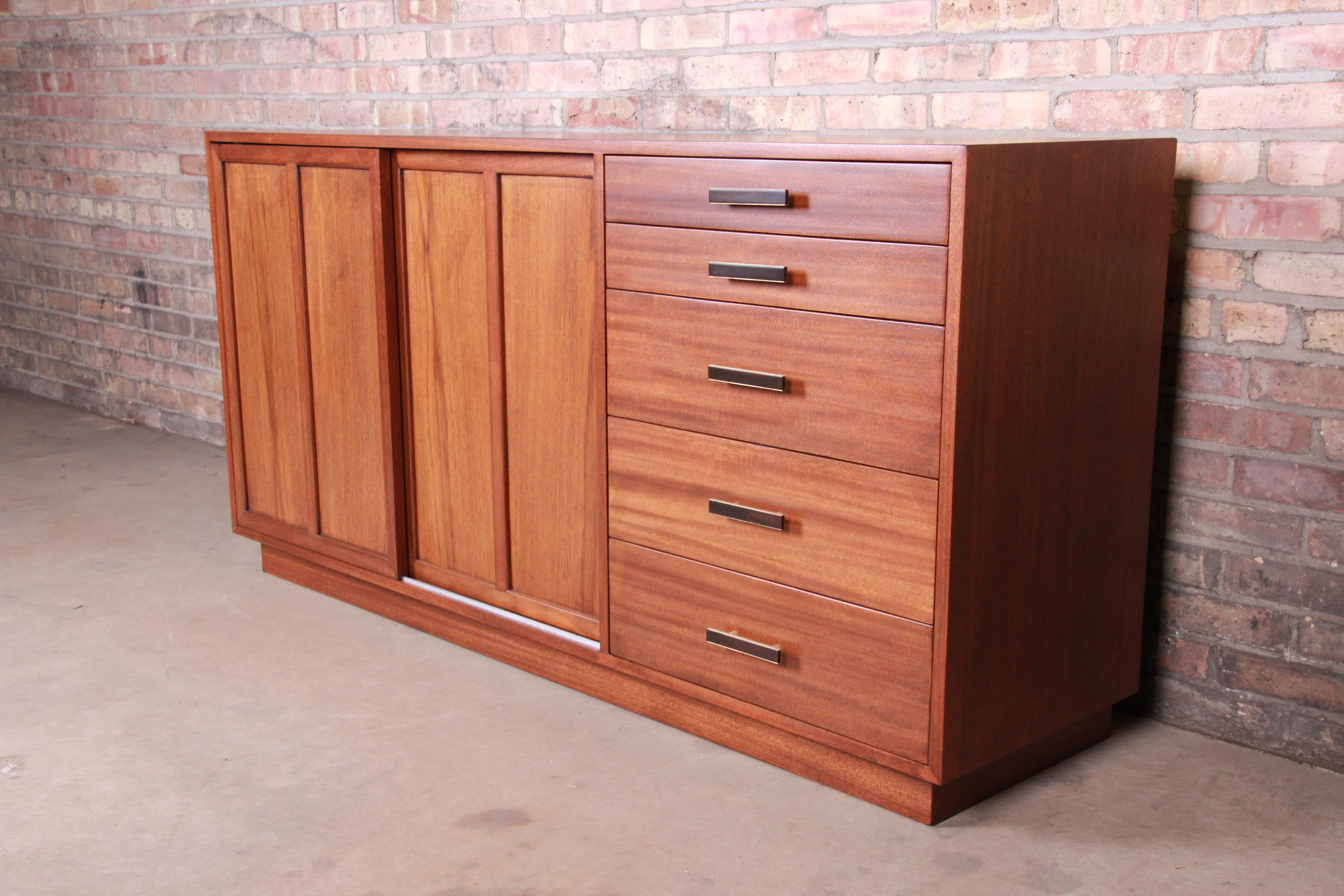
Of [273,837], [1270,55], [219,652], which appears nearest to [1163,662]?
[1270,55]

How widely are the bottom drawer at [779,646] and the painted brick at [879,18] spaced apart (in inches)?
44.9

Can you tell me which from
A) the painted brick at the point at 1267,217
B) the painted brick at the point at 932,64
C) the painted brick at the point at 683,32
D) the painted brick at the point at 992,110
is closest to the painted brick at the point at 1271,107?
the painted brick at the point at 1267,217

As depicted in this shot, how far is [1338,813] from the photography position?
1.94 metres

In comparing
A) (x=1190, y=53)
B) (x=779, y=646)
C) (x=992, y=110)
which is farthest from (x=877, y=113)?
(x=779, y=646)

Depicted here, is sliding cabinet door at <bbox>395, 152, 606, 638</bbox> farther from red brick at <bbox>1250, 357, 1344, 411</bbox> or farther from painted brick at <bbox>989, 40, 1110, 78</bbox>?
red brick at <bbox>1250, 357, 1344, 411</bbox>

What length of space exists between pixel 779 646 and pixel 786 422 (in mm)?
362

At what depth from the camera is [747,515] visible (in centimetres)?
200

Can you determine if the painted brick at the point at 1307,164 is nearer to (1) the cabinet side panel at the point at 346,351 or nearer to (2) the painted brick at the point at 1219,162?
(2) the painted brick at the point at 1219,162

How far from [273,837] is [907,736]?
956 mm

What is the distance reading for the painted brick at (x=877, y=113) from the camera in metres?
2.48

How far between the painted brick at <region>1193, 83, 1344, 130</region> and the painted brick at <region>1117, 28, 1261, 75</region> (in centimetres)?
4

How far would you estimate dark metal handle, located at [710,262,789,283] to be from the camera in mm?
1876

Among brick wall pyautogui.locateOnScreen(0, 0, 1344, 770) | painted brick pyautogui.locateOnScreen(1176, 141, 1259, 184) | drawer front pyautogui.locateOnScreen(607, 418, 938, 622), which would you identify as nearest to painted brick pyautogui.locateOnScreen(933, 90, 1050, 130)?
brick wall pyautogui.locateOnScreen(0, 0, 1344, 770)

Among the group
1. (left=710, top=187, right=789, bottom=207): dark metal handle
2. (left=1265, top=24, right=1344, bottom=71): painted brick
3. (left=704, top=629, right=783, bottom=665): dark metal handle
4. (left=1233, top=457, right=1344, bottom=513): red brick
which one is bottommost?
(left=704, top=629, right=783, bottom=665): dark metal handle
